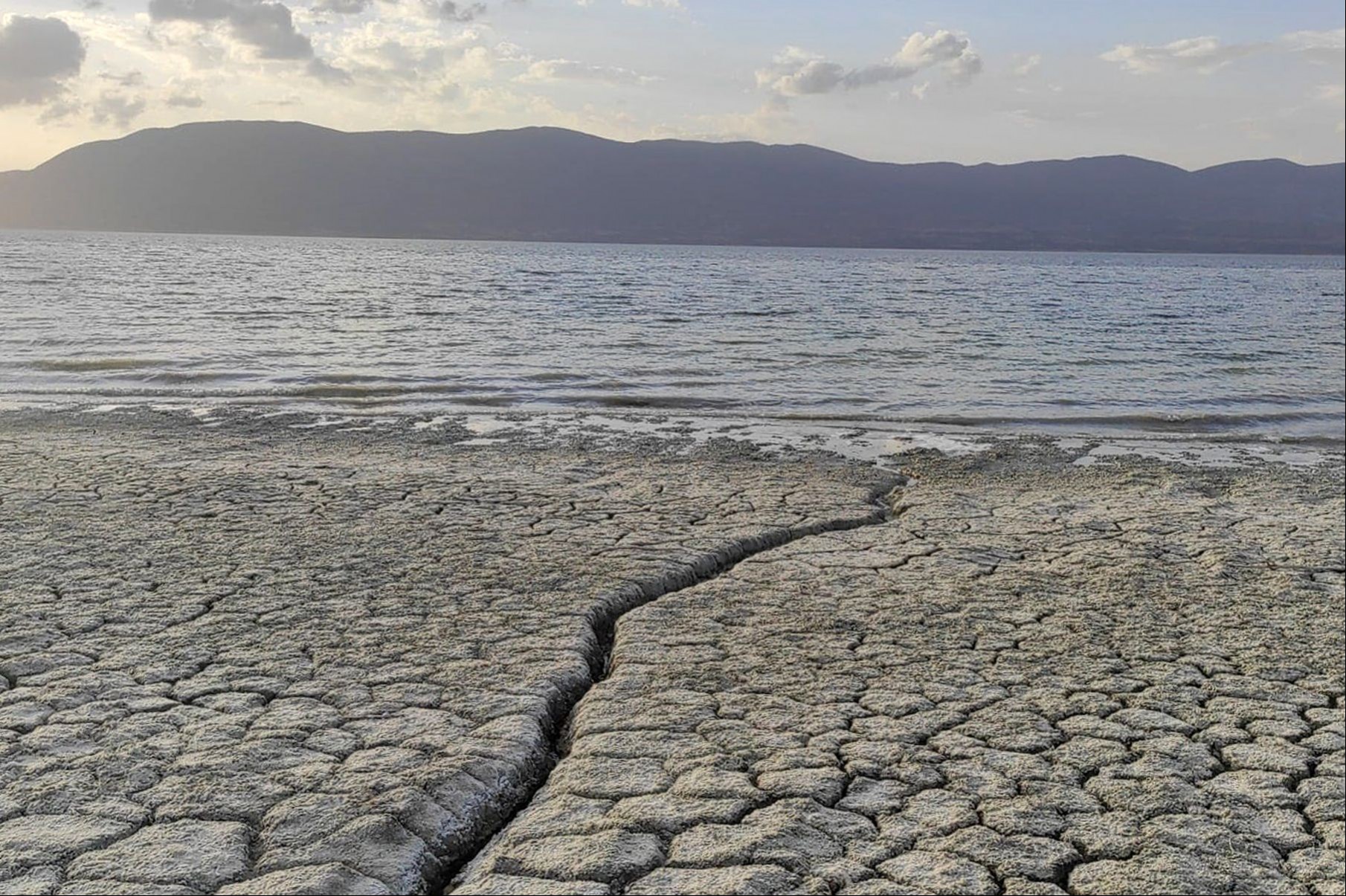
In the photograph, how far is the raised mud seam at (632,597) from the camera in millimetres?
3150

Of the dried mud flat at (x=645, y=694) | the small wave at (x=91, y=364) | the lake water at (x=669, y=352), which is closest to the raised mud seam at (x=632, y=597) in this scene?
the dried mud flat at (x=645, y=694)

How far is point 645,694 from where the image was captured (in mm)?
4188

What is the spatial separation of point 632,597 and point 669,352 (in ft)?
47.0

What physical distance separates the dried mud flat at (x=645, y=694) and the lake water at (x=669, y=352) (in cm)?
654

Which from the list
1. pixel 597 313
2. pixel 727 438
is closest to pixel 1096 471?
pixel 727 438

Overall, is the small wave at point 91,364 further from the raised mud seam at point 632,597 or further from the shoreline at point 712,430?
the raised mud seam at point 632,597

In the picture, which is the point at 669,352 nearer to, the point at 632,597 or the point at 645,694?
the point at 632,597

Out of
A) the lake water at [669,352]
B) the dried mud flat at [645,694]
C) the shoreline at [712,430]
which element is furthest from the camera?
the lake water at [669,352]

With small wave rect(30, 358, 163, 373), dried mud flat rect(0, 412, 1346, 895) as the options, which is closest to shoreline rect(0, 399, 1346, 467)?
small wave rect(30, 358, 163, 373)

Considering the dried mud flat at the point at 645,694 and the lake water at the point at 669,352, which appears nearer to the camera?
the dried mud flat at the point at 645,694

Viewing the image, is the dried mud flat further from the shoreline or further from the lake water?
the lake water

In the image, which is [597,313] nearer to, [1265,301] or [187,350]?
[187,350]

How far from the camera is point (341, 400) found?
13375 mm

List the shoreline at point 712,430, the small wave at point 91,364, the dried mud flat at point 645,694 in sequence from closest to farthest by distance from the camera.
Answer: the dried mud flat at point 645,694 < the shoreline at point 712,430 < the small wave at point 91,364
